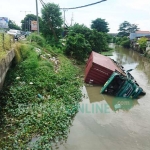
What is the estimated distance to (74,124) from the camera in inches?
245

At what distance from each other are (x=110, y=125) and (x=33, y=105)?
9.75ft

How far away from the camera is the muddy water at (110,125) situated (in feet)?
17.3

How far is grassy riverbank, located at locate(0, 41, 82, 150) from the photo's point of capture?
194 inches

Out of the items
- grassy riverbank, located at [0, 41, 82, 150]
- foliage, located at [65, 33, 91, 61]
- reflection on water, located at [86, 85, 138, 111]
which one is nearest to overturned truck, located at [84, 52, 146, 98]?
reflection on water, located at [86, 85, 138, 111]

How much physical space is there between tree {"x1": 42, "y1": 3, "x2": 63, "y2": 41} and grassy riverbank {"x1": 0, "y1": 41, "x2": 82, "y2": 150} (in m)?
11.0

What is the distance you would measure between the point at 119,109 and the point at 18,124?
4.58 metres

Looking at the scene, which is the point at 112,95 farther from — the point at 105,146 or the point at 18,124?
the point at 18,124

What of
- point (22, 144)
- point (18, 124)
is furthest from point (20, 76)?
point (22, 144)

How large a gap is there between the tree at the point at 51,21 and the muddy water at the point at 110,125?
44.0 feet

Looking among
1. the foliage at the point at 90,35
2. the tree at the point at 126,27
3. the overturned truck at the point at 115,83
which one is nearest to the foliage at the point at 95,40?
the foliage at the point at 90,35

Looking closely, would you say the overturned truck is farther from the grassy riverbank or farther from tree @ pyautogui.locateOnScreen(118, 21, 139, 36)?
tree @ pyautogui.locateOnScreen(118, 21, 139, 36)

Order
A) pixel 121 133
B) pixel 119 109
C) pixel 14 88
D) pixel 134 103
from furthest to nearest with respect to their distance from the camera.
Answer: pixel 134 103 < pixel 119 109 < pixel 14 88 < pixel 121 133

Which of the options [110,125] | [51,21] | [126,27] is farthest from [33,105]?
[126,27]

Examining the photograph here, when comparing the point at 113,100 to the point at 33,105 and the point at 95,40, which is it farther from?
the point at 95,40
